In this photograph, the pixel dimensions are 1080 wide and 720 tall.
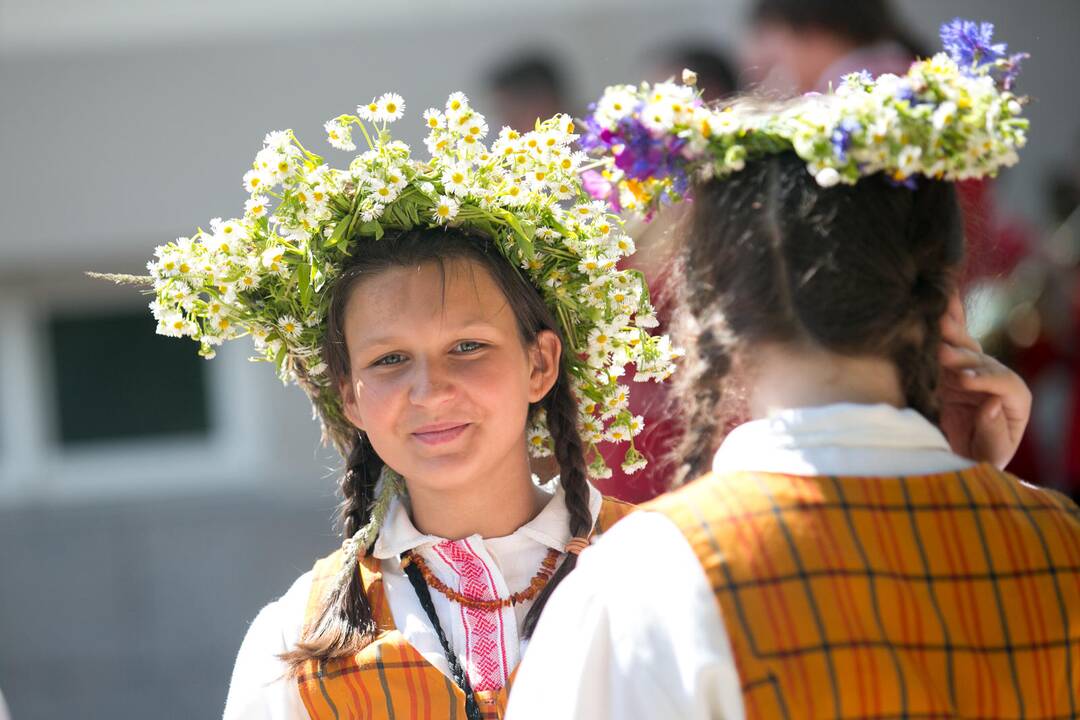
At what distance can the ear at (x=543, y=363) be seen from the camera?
2.44 metres

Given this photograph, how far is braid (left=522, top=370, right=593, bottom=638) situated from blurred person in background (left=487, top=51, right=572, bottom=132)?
6.39 feet

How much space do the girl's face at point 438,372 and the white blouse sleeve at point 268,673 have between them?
1.03 feet

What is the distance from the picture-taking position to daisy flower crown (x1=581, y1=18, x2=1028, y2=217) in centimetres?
162

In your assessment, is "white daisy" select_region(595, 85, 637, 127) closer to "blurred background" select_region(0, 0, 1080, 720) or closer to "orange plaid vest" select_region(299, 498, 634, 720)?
"orange plaid vest" select_region(299, 498, 634, 720)

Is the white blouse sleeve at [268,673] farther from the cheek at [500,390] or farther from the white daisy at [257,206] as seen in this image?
the white daisy at [257,206]

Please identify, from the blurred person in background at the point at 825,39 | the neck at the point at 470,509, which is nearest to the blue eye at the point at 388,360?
the neck at the point at 470,509

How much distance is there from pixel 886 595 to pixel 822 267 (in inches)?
15.2

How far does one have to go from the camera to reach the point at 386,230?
2.36 meters

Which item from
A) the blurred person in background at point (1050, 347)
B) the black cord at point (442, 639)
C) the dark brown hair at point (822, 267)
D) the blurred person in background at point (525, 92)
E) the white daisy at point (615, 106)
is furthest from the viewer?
the blurred person in background at point (1050, 347)

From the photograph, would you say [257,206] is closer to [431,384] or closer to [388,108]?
[388,108]

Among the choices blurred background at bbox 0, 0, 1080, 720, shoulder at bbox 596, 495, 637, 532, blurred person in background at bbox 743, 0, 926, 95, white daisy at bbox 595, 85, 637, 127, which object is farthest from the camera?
blurred background at bbox 0, 0, 1080, 720

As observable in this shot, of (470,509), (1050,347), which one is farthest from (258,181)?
(1050,347)

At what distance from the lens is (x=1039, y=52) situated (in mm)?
6156

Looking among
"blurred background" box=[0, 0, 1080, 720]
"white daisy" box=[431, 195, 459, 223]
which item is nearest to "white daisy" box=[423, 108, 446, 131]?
"white daisy" box=[431, 195, 459, 223]
